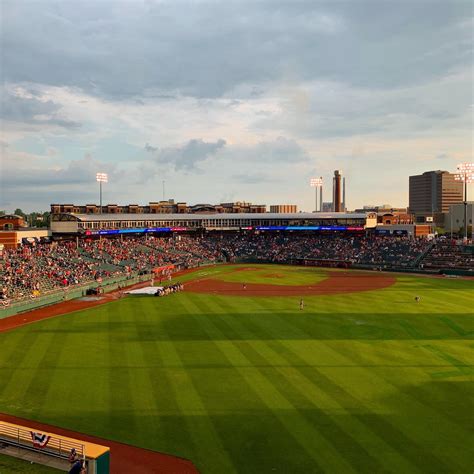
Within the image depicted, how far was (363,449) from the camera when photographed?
17.6 m

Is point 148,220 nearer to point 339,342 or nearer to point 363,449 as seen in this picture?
point 339,342

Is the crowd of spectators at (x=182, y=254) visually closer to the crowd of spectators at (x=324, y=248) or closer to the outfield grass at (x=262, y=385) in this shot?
the crowd of spectators at (x=324, y=248)

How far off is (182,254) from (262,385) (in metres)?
65.4

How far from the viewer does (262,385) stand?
78.4ft

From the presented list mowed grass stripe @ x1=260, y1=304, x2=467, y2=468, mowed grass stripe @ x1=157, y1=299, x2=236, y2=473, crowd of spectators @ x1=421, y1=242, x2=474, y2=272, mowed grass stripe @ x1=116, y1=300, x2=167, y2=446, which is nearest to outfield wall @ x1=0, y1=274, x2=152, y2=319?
mowed grass stripe @ x1=116, y1=300, x2=167, y2=446

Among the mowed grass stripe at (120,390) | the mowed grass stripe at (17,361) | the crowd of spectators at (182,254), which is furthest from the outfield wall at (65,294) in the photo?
the mowed grass stripe at (120,390)

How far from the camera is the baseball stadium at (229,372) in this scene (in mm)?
17281

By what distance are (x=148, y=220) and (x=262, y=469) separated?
81.4 m

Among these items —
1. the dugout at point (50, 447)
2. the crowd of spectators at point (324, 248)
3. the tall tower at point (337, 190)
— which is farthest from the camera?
the tall tower at point (337, 190)

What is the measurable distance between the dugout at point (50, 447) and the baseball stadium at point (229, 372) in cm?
6

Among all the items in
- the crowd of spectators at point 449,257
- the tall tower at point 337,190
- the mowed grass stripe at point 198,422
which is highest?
the tall tower at point 337,190

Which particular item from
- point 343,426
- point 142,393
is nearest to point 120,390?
point 142,393

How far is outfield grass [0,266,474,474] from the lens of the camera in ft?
58.1

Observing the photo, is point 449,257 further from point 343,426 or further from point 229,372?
point 343,426
